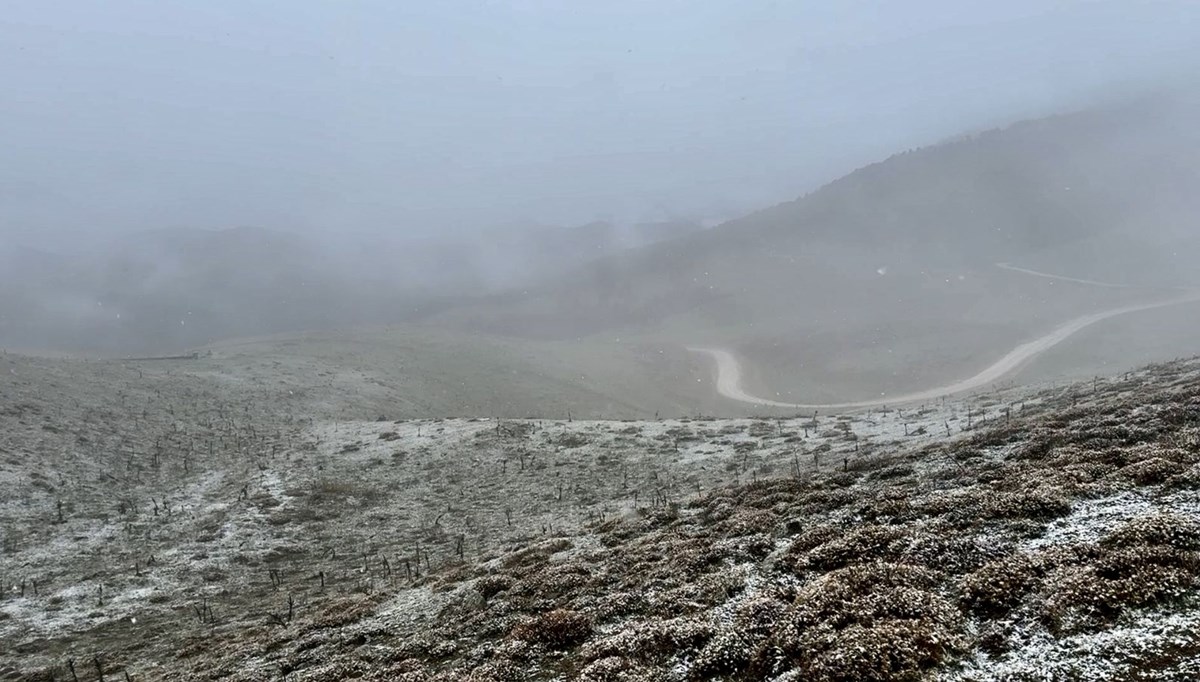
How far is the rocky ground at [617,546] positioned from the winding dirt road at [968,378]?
107ft

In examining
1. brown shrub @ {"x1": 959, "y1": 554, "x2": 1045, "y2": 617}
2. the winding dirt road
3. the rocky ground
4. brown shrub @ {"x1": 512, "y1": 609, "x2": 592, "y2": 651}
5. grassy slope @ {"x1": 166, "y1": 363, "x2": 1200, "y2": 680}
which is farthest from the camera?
the winding dirt road

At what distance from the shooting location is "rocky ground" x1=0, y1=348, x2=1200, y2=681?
37.6 feet

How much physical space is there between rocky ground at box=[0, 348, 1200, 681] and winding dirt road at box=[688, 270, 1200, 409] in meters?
32.7

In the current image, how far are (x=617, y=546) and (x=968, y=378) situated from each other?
Answer: 78.6 m

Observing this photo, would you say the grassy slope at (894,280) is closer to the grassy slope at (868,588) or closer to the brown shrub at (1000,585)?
the grassy slope at (868,588)

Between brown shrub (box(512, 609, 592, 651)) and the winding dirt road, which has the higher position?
brown shrub (box(512, 609, 592, 651))

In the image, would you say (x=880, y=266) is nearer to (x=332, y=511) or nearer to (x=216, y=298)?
(x=332, y=511)

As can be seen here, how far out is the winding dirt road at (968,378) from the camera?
7762 cm

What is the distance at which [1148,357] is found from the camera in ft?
263

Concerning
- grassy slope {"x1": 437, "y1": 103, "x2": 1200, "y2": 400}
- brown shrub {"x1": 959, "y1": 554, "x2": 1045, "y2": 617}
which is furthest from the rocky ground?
grassy slope {"x1": 437, "y1": 103, "x2": 1200, "y2": 400}

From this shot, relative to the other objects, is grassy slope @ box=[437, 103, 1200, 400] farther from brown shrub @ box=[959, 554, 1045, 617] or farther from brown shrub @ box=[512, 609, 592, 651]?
brown shrub @ box=[512, 609, 592, 651]

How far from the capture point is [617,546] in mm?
22469

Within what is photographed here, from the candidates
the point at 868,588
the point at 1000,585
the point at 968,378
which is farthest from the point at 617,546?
the point at 968,378

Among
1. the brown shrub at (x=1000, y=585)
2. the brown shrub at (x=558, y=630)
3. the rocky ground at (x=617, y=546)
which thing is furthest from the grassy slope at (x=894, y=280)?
the brown shrub at (x=558, y=630)
